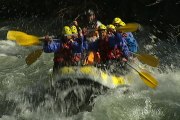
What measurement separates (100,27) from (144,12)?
119 inches

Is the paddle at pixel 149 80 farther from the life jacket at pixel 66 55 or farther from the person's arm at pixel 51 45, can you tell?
the person's arm at pixel 51 45

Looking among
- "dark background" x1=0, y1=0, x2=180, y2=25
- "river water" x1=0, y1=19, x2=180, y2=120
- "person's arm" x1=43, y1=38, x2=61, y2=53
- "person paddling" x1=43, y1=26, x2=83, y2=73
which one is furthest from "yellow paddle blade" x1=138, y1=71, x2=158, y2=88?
"dark background" x1=0, y1=0, x2=180, y2=25

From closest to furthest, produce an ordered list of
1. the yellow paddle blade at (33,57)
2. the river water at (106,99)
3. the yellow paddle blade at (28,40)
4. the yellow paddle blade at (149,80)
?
the river water at (106,99) → the yellow paddle blade at (149,80) → the yellow paddle blade at (28,40) → the yellow paddle blade at (33,57)

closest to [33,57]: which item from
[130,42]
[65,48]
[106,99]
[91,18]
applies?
[65,48]

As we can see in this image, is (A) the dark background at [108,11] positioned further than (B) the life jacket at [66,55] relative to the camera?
Yes

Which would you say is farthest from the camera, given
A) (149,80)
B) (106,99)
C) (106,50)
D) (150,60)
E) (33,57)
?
(33,57)

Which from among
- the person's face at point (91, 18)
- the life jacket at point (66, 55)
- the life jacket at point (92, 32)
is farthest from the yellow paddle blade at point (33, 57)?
the person's face at point (91, 18)

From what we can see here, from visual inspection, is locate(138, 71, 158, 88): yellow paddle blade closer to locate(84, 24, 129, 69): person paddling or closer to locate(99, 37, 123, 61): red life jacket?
locate(84, 24, 129, 69): person paddling

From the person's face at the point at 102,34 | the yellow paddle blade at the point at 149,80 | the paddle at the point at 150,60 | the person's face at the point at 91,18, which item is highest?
the person's face at the point at 91,18

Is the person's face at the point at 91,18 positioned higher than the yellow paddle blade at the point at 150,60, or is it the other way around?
the person's face at the point at 91,18

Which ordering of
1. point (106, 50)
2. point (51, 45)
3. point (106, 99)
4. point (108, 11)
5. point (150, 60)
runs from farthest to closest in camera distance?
point (108, 11)
point (150, 60)
point (106, 50)
point (51, 45)
point (106, 99)

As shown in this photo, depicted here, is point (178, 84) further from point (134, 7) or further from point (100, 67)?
point (134, 7)

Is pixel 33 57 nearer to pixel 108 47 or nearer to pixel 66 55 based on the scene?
pixel 66 55

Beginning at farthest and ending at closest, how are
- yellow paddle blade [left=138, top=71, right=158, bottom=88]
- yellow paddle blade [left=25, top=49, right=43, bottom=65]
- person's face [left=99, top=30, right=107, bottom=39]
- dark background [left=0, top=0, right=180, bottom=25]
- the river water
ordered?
1. dark background [left=0, top=0, right=180, bottom=25]
2. yellow paddle blade [left=25, top=49, right=43, bottom=65]
3. person's face [left=99, top=30, right=107, bottom=39]
4. yellow paddle blade [left=138, top=71, right=158, bottom=88]
5. the river water
